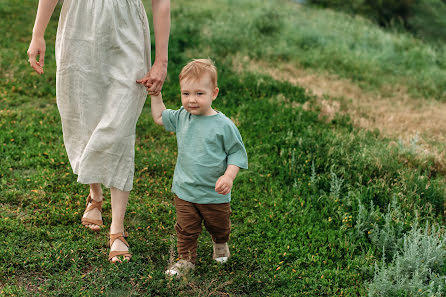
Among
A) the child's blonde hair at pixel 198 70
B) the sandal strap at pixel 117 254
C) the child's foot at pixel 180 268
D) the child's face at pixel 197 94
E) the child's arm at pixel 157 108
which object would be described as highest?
the child's blonde hair at pixel 198 70

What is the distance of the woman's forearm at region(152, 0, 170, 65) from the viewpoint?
3814mm

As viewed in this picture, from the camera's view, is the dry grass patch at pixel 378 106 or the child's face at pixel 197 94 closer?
the child's face at pixel 197 94

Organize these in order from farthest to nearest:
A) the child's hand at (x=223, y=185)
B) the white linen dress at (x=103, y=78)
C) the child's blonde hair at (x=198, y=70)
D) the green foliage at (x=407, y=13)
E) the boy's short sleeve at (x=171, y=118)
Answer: the green foliage at (x=407, y=13), the boy's short sleeve at (x=171, y=118), the white linen dress at (x=103, y=78), the child's blonde hair at (x=198, y=70), the child's hand at (x=223, y=185)

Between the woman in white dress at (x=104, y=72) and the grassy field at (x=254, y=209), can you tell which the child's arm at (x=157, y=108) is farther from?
the grassy field at (x=254, y=209)

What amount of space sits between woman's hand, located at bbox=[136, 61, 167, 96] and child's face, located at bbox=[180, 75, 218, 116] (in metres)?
0.34

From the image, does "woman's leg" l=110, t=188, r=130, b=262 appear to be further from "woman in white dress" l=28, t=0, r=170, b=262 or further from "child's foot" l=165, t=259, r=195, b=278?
"child's foot" l=165, t=259, r=195, b=278

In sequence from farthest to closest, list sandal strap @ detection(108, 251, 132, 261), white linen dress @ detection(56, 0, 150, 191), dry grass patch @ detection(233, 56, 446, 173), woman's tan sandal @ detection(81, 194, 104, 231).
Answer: dry grass patch @ detection(233, 56, 446, 173), woman's tan sandal @ detection(81, 194, 104, 231), sandal strap @ detection(108, 251, 132, 261), white linen dress @ detection(56, 0, 150, 191)

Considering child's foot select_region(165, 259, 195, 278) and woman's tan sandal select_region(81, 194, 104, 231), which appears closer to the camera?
child's foot select_region(165, 259, 195, 278)

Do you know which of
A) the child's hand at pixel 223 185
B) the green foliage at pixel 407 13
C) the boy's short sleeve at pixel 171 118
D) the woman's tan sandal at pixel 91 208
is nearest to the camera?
the child's hand at pixel 223 185

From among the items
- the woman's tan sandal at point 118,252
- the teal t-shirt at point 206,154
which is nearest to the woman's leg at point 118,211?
the woman's tan sandal at point 118,252

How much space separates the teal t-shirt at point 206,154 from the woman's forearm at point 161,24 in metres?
0.53

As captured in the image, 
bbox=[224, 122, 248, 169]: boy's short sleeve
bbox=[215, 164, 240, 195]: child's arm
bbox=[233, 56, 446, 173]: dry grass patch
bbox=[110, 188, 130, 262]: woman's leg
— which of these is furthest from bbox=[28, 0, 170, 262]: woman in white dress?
bbox=[233, 56, 446, 173]: dry grass patch

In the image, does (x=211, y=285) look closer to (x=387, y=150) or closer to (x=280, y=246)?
(x=280, y=246)

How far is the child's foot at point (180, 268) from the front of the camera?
3.78 metres
